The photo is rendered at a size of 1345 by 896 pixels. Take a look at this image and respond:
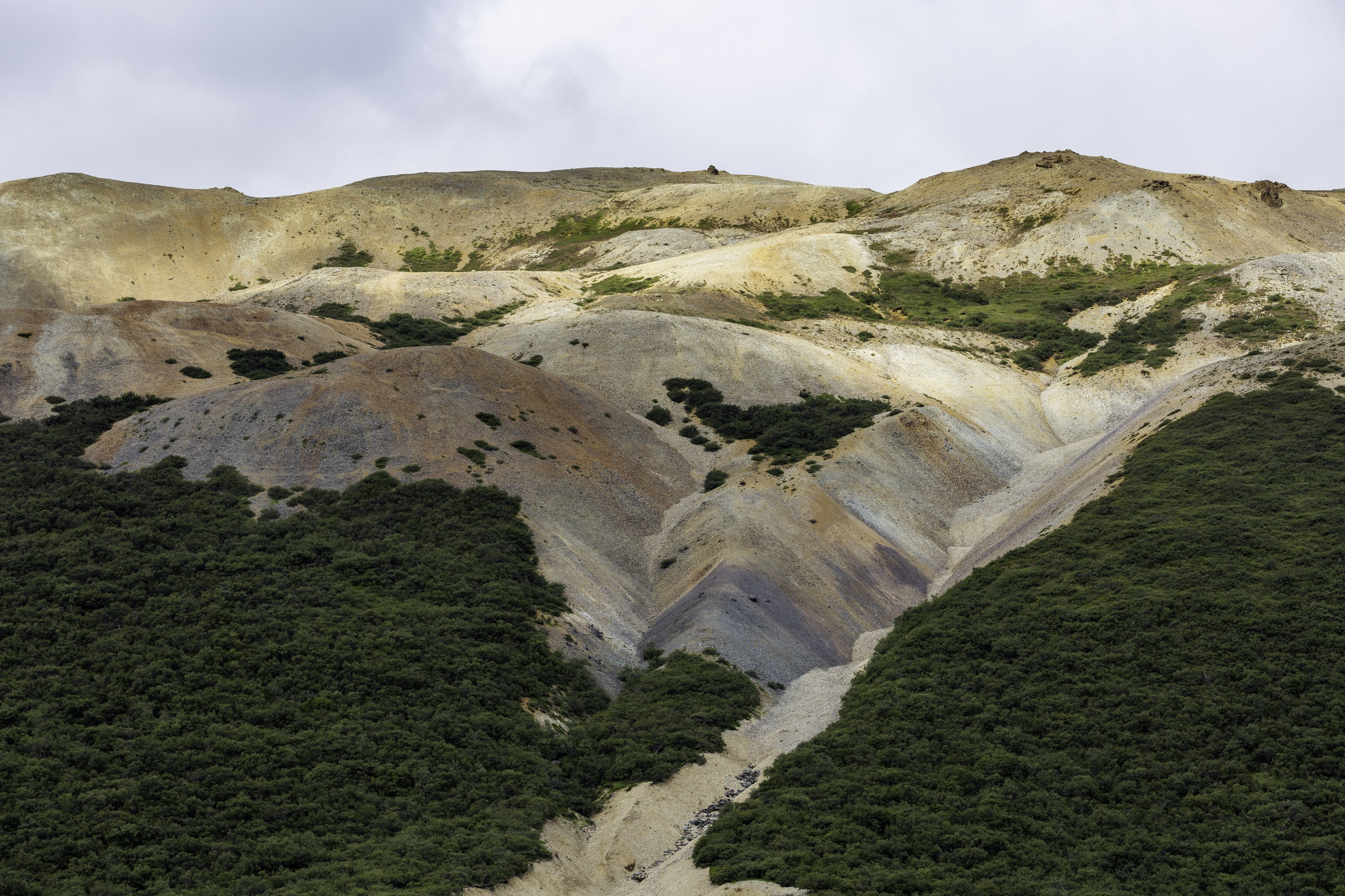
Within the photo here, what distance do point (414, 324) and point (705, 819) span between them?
60557 mm

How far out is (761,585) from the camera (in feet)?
145

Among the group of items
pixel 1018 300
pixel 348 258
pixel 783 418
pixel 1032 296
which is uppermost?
pixel 348 258

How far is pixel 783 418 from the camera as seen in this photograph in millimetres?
64750

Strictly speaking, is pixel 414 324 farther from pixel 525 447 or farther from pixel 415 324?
pixel 525 447

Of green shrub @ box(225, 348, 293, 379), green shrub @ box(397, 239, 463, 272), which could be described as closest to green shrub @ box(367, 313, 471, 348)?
green shrub @ box(225, 348, 293, 379)

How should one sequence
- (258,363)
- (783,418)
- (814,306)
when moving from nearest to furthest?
(258,363) < (783,418) < (814,306)

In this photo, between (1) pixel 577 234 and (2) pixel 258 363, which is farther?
(1) pixel 577 234

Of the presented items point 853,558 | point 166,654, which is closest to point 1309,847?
point 853,558

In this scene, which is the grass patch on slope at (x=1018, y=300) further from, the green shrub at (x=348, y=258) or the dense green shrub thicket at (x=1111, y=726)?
the green shrub at (x=348, y=258)

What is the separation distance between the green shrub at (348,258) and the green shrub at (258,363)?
57.0 metres

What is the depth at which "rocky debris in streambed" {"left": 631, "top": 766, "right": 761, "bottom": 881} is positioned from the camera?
89.4ft

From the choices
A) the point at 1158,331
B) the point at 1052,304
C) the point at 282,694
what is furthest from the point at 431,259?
the point at 282,694

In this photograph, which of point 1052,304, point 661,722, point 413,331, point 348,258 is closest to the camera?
point 661,722

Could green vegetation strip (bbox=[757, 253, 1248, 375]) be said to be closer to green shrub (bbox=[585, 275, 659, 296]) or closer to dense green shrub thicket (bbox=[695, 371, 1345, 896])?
green shrub (bbox=[585, 275, 659, 296])
